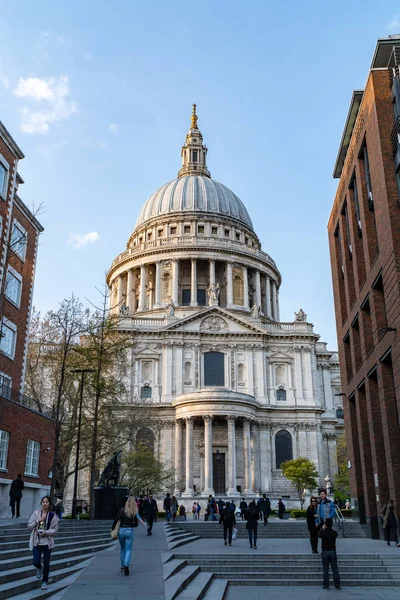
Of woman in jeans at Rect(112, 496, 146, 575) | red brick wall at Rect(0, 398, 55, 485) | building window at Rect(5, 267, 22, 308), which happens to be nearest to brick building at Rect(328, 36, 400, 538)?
woman in jeans at Rect(112, 496, 146, 575)

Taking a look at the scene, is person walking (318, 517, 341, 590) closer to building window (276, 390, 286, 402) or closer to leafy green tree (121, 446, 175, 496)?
leafy green tree (121, 446, 175, 496)

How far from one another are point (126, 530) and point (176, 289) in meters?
67.0

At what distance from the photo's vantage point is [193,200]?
92.4m

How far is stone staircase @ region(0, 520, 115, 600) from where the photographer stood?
1178cm

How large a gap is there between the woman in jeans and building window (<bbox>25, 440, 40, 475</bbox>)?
1566 cm

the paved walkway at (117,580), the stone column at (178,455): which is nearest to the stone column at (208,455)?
the stone column at (178,455)

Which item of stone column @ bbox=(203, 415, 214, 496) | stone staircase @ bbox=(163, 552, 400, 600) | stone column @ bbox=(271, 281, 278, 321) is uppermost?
stone column @ bbox=(271, 281, 278, 321)

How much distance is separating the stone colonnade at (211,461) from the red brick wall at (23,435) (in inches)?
1070

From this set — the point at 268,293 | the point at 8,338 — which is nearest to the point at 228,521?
the point at 8,338

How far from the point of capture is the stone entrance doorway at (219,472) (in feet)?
195

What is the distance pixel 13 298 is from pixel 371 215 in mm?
18372

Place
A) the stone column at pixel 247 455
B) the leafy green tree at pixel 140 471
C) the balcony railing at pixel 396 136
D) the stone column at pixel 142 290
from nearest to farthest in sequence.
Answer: the balcony railing at pixel 396 136 → the leafy green tree at pixel 140 471 → the stone column at pixel 247 455 → the stone column at pixel 142 290

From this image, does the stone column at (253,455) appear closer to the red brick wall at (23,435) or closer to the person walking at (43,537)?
the red brick wall at (23,435)

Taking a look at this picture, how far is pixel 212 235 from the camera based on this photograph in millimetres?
88375
